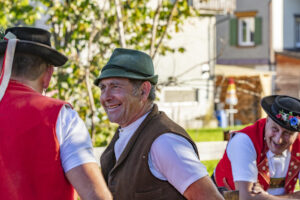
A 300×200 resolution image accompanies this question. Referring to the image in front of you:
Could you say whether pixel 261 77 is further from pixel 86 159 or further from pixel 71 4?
pixel 86 159

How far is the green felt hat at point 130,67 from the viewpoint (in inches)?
118

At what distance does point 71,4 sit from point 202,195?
4.95 metres

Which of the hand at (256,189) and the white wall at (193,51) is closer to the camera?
the hand at (256,189)

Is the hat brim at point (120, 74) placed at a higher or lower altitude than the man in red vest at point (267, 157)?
higher

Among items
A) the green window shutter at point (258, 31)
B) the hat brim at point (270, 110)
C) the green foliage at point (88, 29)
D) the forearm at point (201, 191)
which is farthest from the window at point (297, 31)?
the forearm at point (201, 191)

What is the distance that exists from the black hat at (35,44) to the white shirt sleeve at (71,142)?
0.83 ft

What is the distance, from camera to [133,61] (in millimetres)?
3000

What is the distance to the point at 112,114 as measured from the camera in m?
3.09

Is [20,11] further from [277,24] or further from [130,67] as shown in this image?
[277,24]

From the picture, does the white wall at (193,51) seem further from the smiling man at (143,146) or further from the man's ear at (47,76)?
the man's ear at (47,76)

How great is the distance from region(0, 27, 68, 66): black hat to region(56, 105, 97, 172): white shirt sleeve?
10.0 inches

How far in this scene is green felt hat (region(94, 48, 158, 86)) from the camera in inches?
118

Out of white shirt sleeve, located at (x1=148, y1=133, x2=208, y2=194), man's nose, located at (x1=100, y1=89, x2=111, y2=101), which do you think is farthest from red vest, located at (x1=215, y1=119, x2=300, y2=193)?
white shirt sleeve, located at (x1=148, y1=133, x2=208, y2=194)

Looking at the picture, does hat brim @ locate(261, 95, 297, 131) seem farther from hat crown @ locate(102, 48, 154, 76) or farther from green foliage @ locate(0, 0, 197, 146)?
green foliage @ locate(0, 0, 197, 146)
